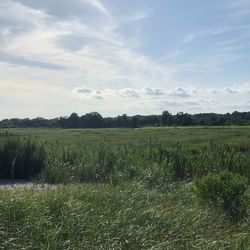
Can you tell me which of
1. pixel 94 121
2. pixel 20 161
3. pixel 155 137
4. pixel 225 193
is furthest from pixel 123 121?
pixel 225 193

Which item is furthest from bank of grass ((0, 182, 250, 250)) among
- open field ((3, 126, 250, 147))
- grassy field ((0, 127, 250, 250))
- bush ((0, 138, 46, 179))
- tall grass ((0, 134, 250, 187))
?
open field ((3, 126, 250, 147))

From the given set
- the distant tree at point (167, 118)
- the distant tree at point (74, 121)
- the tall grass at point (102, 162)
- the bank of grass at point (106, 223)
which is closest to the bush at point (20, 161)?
the tall grass at point (102, 162)

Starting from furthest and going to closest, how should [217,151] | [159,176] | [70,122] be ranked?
[70,122], [217,151], [159,176]

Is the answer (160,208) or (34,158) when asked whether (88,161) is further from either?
(160,208)

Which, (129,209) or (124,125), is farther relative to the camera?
(124,125)

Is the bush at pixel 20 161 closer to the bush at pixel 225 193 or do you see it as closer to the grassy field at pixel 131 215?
the grassy field at pixel 131 215

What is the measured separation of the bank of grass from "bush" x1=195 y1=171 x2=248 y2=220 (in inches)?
19.4

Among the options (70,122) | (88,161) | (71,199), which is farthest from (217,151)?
(70,122)

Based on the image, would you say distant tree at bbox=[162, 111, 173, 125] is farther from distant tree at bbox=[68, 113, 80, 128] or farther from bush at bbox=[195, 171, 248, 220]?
bush at bbox=[195, 171, 248, 220]

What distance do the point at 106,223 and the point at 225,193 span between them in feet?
11.5

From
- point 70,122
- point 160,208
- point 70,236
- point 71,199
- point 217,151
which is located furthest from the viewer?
point 70,122

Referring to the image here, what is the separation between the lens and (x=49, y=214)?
738 cm

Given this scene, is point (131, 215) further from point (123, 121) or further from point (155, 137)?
point (123, 121)

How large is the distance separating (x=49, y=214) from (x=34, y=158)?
995 centimetres
